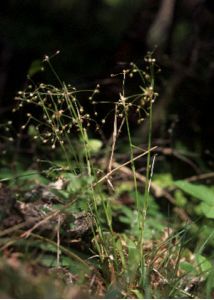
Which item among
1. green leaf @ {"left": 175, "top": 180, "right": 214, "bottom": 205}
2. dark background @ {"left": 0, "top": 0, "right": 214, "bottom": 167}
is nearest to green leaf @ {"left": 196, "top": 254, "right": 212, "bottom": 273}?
green leaf @ {"left": 175, "top": 180, "right": 214, "bottom": 205}

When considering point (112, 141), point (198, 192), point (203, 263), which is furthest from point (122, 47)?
point (203, 263)

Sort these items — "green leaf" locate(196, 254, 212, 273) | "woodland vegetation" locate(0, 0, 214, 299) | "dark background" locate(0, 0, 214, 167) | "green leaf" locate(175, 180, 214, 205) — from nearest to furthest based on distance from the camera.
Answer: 1. "woodland vegetation" locate(0, 0, 214, 299)
2. "green leaf" locate(196, 254, 212, 273)
3. "green leaf" locate(175, 180, 214, 205)
4. "dark background" locate(0, 0, 214, 167)

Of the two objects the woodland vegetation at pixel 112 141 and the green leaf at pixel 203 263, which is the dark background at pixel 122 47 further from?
the green leaf at pixel 203 263

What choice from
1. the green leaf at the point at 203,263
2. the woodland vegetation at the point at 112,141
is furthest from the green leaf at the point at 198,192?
the green leaf at the point at 203,263

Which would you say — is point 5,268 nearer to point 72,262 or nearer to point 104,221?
point 72,262

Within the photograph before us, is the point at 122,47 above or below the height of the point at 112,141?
above

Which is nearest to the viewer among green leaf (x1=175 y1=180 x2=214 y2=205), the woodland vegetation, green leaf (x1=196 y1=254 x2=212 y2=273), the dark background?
the woodland vegetation

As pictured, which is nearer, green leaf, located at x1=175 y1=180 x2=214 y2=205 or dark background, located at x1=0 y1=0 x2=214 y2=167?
green leaf, located at x1=175 y1=180 x2=214 y2=205

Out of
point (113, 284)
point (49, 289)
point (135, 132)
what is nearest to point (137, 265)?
point (113, 284)

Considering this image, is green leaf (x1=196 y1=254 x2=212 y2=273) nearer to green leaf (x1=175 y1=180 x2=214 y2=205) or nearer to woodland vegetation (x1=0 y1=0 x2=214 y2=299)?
woodland vegetation (x1=0 y1=0 x2=214 y2=299)

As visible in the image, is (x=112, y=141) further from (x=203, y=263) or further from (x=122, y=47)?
(x=122, y=47)
